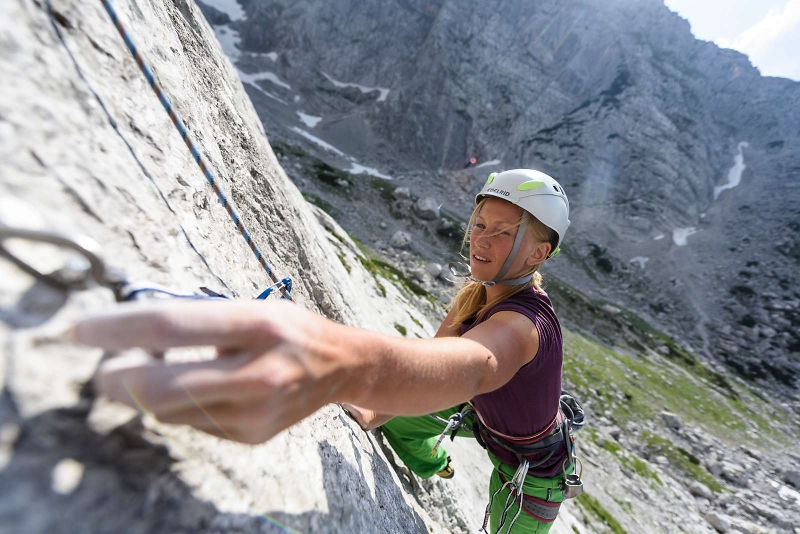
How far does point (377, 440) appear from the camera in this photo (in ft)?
15.8

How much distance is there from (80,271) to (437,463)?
520cm

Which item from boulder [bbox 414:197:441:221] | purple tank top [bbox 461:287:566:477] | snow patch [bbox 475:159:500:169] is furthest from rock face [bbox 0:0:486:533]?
snow patch [bbox 475:159:500:169]

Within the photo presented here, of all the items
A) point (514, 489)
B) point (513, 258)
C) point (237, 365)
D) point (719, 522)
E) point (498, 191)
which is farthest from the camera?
point (719, 522)

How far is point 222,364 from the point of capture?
3.80 feet

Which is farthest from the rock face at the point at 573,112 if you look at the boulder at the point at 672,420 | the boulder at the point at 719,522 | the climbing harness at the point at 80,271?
the climbing harness at the point at 80,271

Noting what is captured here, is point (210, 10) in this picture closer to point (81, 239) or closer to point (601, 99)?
point (601, 99)

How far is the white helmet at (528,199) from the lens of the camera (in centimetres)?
359

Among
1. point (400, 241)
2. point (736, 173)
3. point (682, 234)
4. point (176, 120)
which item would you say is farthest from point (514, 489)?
point (736, 173)

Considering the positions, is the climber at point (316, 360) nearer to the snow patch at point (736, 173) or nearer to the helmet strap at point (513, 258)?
the helmet strap at point (513, 258)

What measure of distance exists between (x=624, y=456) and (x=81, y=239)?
2951 centimetres

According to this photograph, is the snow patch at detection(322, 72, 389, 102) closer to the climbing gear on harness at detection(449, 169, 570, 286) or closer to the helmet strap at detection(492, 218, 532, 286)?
the climbing gear on harness at detection(449, 169, 570, 286)

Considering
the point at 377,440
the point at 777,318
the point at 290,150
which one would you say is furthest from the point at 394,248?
the point at 777,318

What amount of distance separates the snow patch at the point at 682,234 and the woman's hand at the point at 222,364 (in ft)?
306

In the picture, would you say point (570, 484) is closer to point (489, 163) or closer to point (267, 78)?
point (489, 163)
